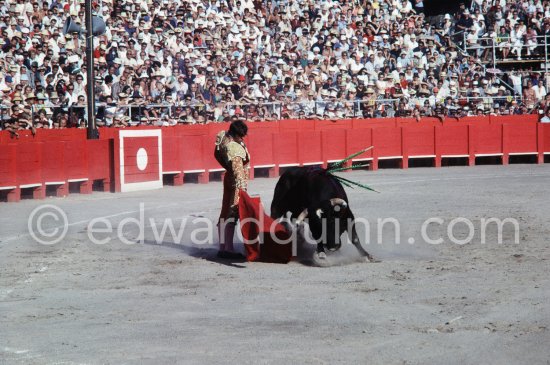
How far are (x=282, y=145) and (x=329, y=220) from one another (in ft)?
43.6

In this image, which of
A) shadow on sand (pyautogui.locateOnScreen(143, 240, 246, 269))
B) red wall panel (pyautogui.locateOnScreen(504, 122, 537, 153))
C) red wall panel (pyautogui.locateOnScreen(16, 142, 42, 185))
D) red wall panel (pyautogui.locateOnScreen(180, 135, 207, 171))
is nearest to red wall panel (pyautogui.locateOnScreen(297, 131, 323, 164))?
red wall panel (pyautogui.locateOnScreen(180, 135, 207, 171))

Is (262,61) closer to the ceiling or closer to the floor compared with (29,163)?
closer to the ceiling

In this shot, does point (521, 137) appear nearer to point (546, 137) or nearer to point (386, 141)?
point (546, 137)

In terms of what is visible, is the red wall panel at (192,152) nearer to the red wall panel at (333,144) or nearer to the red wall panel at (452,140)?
the red wall panel at (333,144)

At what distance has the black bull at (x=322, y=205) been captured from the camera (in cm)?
891

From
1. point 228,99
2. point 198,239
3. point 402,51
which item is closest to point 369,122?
point 402,51

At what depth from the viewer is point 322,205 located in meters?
8.96

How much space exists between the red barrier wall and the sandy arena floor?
Result: 13.8 feet

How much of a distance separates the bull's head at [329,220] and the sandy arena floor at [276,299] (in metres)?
0.30

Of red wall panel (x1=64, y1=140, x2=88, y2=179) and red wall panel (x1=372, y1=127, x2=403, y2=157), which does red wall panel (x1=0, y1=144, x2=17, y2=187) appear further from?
red wall panel (x1=372, y1=127, x2=403, y2=157)

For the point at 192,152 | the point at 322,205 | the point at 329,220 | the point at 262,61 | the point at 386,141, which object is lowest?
the point at 329,220

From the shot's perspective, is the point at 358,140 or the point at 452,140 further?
the point at 452,140

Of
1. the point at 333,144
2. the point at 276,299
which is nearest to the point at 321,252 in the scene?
the point at 276,299

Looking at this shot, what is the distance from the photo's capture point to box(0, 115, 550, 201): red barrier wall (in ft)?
55.7
